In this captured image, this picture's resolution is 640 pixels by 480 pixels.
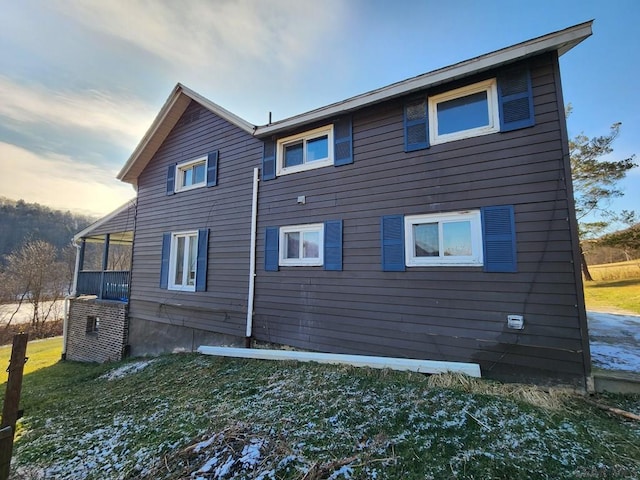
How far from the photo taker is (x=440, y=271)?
15.7 ft

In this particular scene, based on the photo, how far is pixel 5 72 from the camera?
888cm

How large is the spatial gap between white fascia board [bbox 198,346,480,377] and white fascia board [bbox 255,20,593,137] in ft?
15.3

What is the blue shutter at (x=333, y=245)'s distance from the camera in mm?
5797

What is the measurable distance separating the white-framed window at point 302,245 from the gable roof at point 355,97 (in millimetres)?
2436

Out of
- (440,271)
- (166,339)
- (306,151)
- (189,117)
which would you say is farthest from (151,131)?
(440,271)

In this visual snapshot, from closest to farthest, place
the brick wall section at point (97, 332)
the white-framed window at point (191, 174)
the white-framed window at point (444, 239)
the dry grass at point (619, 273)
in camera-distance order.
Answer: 1. the white-framed window at point (444, 239)
2. the white-framed window at point (191, 174)
3. the brick wall section at point (97, 332)
4. the dry grass at point (619, 273)

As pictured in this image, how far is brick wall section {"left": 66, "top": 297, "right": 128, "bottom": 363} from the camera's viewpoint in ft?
32.7

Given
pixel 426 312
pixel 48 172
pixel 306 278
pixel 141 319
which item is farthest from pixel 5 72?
pixel 426 312

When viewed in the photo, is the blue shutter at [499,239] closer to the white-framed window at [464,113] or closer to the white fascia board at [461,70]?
the white-framed window at [464,113]

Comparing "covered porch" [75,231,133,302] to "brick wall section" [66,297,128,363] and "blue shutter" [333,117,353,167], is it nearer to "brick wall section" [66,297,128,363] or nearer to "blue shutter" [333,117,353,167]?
"brick wall section" [66,297,128,363]

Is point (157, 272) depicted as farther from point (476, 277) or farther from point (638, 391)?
point (638, 391)

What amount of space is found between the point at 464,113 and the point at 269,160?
4.41 m

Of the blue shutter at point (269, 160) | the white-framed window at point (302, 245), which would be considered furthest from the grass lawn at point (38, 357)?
the blue shutter at point (269, 160)

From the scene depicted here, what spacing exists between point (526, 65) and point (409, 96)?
5.87 ft
